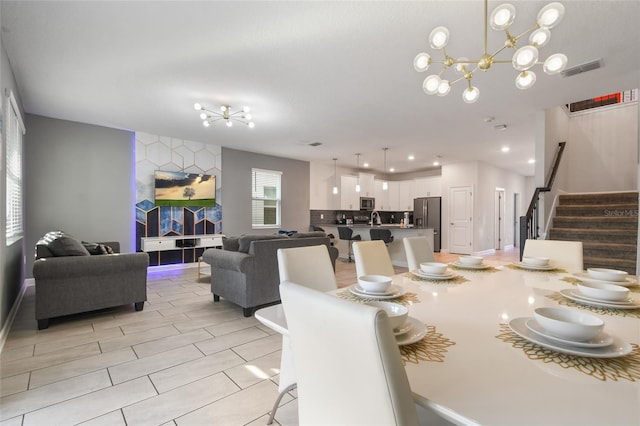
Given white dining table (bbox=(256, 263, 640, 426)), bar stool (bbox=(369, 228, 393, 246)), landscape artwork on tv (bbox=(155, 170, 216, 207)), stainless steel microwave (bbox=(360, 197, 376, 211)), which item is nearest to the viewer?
white dining table (bbox=(256, 263, 640, 426))

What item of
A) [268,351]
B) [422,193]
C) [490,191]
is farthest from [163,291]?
[490,191]

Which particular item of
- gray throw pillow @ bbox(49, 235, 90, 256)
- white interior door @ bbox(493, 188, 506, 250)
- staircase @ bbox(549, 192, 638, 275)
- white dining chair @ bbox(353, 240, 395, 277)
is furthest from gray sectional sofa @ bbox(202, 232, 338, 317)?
white interior door @ bbox(493, 188, 506, 250)

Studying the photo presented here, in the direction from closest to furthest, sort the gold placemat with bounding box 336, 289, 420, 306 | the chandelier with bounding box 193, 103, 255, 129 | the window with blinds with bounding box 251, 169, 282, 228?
the gold placemat with bounding box 336, 289, 420, 306 < the chandelier with bounding box 193, 103, 255, 129 < the window with blinds with bounding box 251, 169, 282, 228

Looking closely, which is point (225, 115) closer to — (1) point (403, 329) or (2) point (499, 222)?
(1) point (403, 329)

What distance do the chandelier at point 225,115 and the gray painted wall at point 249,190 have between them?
7.26 feet

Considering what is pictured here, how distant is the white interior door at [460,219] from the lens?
8336mm

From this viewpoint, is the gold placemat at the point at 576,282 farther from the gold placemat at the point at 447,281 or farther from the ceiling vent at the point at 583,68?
the ceiling vent at the point at 583,68

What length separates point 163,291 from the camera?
173 inches

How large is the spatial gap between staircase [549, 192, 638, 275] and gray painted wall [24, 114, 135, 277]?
7.41 m

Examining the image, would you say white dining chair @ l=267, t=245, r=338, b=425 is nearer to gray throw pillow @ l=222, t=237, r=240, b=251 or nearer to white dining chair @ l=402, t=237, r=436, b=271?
white dining chair @ l=402, t=237, r=436, b=271

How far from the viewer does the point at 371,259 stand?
215 centimetres

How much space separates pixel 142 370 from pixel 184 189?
4.52m

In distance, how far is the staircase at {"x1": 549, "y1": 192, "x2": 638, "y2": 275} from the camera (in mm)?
4008

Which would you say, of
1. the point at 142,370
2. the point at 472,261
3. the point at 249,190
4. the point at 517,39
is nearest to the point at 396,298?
the point at 472,261
